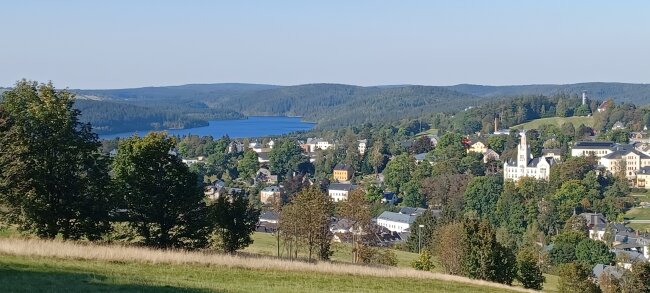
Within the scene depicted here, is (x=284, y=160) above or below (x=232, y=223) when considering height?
below

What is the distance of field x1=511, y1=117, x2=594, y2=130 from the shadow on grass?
136219mm

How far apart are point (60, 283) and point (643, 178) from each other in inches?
3521

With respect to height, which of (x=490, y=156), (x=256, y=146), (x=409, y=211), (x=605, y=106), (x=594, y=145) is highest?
(x=605, y=106)

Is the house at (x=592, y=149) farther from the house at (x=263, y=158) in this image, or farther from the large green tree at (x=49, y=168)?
the large green tree at (x=49, y=168)

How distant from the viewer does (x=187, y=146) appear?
132m

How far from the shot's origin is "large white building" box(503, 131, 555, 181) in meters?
98.8

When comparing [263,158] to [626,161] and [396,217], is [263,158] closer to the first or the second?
[396,217]

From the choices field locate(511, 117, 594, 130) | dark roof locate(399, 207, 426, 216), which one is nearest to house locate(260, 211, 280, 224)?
dark roof locate(399, 207, 426, 216)

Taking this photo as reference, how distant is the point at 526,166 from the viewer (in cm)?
10012

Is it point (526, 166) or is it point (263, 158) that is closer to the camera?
point (526, 166)

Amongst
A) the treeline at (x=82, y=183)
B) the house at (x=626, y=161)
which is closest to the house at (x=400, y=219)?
the house at (x=626, y=161)

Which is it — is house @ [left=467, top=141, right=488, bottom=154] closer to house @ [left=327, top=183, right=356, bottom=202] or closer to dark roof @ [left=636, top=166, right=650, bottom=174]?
dark roof @ [left=636, top=166, right=650, bottom=174]

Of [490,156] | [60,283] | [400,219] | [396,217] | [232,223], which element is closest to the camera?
[60,283]

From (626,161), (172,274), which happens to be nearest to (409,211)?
(626,161)
